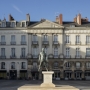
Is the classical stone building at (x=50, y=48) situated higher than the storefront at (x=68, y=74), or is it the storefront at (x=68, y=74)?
the classical stone building at (x=50, y=48)

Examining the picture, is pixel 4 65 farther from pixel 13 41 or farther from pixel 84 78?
pixel 84 78

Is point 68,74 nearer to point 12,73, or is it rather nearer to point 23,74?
point 23,74

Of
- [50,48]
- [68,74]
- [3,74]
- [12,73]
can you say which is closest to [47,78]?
[68,74]

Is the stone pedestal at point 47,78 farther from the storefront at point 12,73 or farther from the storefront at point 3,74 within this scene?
the storefront at point 3,74

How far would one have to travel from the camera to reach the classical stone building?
235 ft

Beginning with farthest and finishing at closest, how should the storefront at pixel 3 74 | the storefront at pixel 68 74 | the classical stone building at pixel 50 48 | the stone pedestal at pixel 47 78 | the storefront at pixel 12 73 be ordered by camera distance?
the storefront at pixel 12 73, the storefront at pixel 3 74, the classical stone building at pixel 50 48, the storefront at pixel 68 74, the stone pedestal at pixel 47 78

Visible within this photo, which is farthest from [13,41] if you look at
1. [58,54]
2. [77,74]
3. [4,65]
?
[77,74]

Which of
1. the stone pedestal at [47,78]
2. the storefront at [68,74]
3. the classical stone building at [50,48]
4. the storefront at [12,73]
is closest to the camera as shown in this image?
the stone pedestal at [47,78]

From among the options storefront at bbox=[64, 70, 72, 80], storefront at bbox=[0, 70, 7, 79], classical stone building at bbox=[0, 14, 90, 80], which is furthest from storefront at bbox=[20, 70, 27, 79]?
storefront at bbox=[64, 70, 72, 80]

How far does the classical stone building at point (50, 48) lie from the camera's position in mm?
71750

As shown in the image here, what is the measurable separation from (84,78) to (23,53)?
1766 cm

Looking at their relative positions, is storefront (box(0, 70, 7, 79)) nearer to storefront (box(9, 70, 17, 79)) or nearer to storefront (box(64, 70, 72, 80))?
storefront (box(9, 70, 17, 79))

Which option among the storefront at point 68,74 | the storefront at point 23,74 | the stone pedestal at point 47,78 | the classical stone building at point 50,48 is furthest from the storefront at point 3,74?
the stone pedestal at point 47,78

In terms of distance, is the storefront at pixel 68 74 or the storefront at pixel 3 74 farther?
the storefront at pixel 3 74
